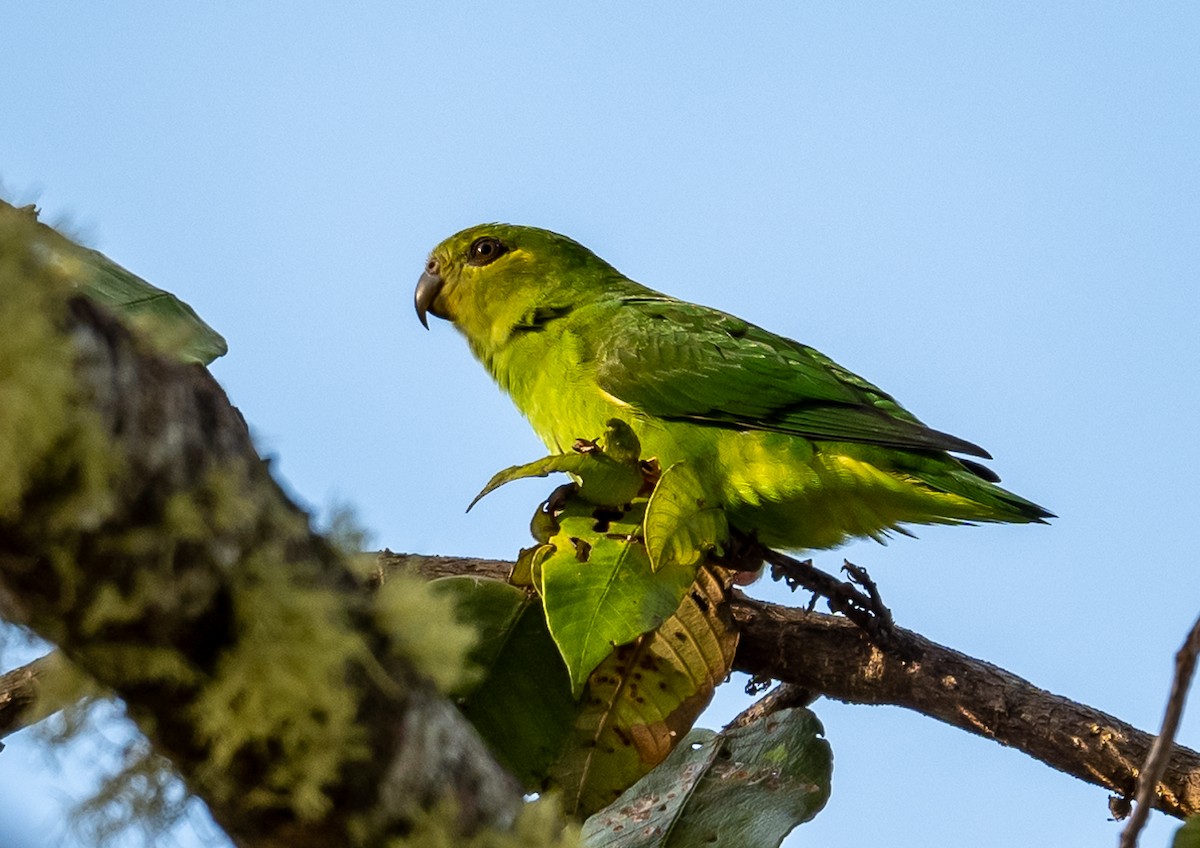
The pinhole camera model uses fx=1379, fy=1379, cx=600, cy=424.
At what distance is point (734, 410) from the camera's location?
409 cm

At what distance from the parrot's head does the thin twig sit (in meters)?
3.34

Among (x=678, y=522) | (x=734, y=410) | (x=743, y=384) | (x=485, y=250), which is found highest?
(x=485, y=250)

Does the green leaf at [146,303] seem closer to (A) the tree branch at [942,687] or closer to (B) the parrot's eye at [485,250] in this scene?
(A) the tree branch at [942,687]

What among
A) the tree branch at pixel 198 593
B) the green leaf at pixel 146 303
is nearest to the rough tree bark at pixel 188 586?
the tree branch at pixel 198 593

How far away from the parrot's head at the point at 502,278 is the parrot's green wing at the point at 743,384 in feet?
1.46

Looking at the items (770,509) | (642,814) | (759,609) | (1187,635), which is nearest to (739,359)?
(770,509)

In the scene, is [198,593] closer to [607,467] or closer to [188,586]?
[188,586]

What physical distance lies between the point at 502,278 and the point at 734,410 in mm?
1303

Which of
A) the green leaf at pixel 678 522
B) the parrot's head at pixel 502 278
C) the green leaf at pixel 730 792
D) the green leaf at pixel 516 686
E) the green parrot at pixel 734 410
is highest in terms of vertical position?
the parrot's head at pixel 502 278

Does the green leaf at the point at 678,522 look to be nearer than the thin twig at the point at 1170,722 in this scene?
No

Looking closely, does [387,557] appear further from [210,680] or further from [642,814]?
[210,680]

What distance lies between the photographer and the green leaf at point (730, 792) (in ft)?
8.59

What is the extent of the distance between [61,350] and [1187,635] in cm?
127

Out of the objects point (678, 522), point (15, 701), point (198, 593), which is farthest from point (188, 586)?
point (15, 701)
